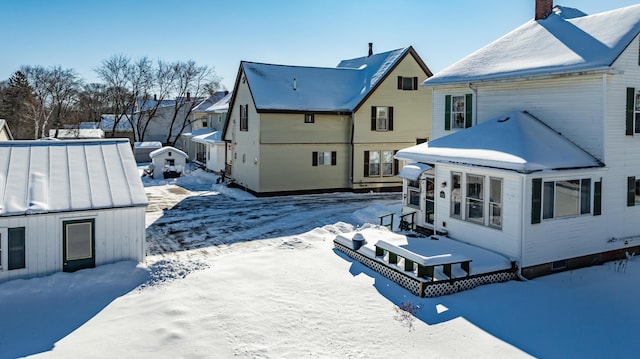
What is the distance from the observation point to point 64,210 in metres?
12.1

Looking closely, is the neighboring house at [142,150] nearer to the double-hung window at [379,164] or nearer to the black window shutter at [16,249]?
the double-hung window at [379,164]

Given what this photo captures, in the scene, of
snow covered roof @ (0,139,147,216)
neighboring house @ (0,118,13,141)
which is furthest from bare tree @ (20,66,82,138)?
snow covered roof @ (0,139,147,216)

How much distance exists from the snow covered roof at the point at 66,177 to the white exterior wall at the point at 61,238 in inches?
9.7

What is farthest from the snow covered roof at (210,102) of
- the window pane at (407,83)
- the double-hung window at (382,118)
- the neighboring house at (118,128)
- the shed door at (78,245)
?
the shed door at (78,245)

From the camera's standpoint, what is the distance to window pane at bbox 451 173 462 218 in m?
15.3

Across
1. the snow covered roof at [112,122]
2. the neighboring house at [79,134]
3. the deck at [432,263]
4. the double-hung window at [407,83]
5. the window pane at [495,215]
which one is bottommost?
the deck at [432,263]

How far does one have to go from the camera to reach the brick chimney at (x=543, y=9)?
1838 centimetres

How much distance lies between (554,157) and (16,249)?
46.8 feet

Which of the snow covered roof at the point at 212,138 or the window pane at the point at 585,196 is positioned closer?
the window pane at the point at 585,196

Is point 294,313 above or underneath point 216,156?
underneath

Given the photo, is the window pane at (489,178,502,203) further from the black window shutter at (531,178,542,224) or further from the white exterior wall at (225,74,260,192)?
the white exterior wall at (225,74,260,192)

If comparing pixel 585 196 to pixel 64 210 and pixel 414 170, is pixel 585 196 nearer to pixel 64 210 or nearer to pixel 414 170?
pixel 414 170

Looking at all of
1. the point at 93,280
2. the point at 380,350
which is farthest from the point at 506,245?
the point at 93,280

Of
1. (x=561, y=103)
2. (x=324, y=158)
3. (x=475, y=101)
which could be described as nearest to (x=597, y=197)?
(x=561, y=103)
